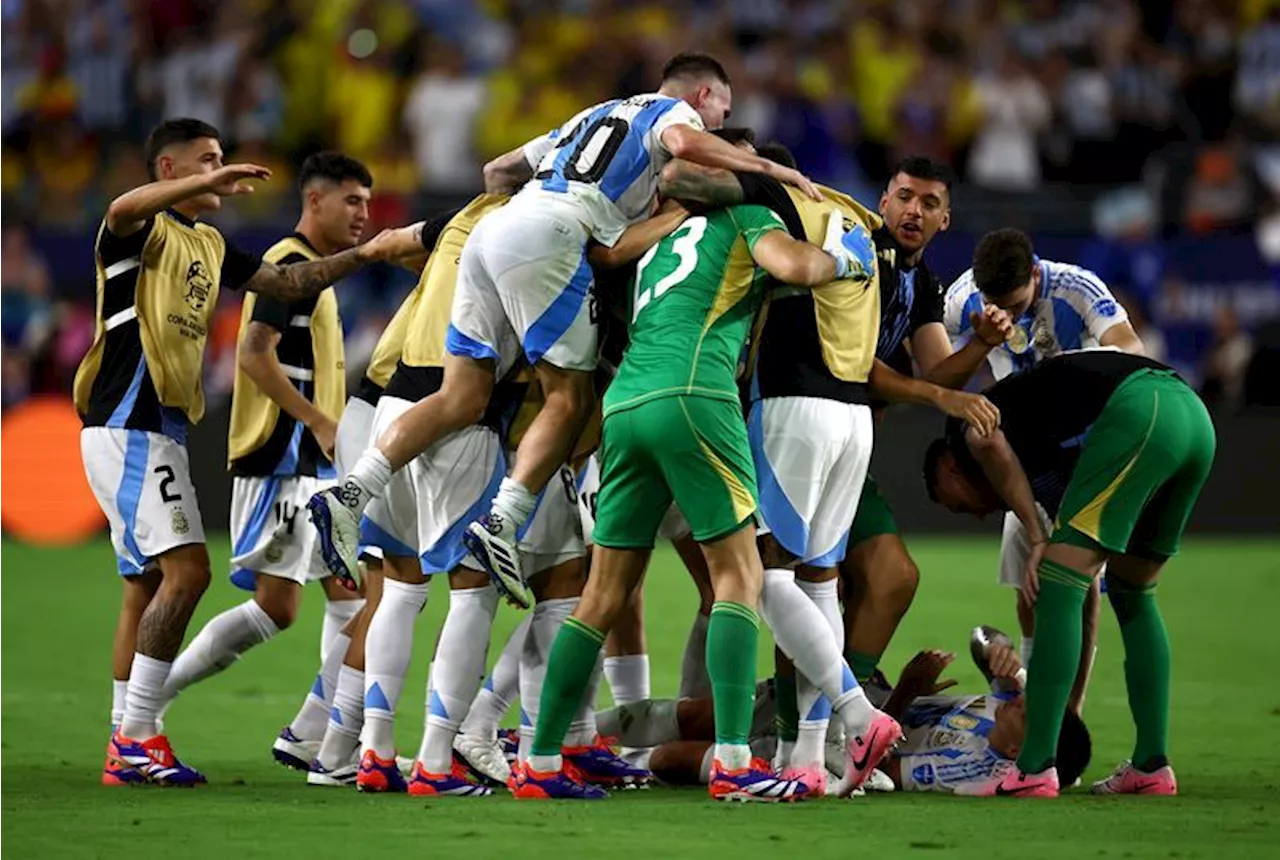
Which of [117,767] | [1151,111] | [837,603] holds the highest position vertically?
[1151,111]

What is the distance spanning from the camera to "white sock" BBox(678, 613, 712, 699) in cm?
839

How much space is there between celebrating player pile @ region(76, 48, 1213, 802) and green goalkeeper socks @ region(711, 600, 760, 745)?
0.4 inches

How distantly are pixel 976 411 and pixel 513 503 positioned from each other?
1.74 meters

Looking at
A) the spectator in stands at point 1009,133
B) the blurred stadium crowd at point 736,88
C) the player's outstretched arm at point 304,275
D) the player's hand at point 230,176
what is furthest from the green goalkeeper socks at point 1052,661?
the spectator in stands at point 1009,133

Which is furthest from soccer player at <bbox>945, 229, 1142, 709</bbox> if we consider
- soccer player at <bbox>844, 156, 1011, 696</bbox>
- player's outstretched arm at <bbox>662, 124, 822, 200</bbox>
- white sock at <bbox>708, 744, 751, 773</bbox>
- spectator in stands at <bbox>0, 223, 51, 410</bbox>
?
spectator in stands at <bbox>0, 223, 51, 410</bbox>

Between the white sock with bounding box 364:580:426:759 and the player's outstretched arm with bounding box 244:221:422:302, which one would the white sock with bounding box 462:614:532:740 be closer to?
the white sock with bounding box 364:580:426:759

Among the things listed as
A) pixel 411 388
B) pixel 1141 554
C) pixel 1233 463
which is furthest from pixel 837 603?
pixel 1233 463

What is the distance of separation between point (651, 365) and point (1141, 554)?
6.73 feet

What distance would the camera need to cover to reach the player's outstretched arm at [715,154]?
23.8 feet

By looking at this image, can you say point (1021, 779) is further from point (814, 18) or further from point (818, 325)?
point (814, 18)

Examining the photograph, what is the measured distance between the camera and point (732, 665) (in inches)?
277

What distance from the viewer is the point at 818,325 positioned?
25.3 feet

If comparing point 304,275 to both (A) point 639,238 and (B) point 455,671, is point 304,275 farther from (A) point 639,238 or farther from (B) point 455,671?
(B) point 455,671

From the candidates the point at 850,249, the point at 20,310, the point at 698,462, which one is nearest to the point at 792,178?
the point at 850,249
